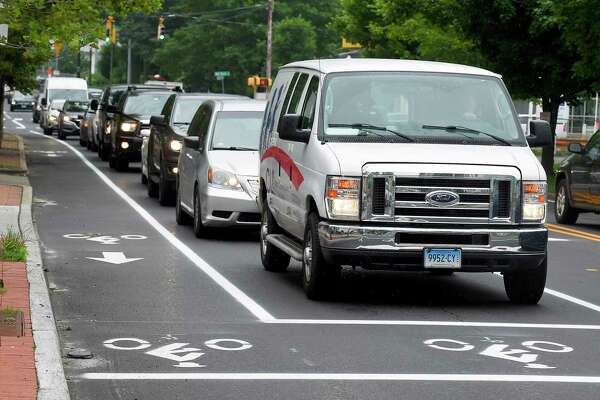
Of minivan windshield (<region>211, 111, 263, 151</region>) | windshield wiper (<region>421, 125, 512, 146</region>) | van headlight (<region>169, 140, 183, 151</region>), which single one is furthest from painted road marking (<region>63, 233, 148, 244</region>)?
windshield wiper (<region>421, 125, 512, 146</region>)

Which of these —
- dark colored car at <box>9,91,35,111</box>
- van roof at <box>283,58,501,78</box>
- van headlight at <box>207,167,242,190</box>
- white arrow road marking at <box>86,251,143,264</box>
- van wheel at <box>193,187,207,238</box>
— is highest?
van roof at <box>283,58,501,78</box>

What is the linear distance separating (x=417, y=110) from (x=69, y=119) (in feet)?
133

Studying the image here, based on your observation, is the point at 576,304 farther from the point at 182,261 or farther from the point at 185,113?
the point at 185,113

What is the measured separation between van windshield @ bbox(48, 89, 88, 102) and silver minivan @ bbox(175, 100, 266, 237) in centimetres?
3865

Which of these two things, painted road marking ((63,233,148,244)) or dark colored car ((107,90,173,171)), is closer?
painted road marking ((63,233,148,244))

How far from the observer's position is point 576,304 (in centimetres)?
1278

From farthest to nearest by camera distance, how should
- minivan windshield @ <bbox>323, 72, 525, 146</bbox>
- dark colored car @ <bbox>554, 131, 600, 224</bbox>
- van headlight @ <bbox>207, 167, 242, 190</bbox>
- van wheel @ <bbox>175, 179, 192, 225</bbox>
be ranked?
dark colored car @ <bbox>554, 131, 600, 224</bbox> → van wheel @ <bbox>175, 179, 192, 225</bbox> → van headlight @ <bbox>207, 167, 242, 190</bbox> → minivan windshield @ <bbox>323, 72, 525, 146</bbox>

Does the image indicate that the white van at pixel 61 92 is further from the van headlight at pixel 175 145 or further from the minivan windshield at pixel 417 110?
the minivan windshield at pixel 417 110

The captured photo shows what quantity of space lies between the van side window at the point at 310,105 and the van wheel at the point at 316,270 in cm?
102

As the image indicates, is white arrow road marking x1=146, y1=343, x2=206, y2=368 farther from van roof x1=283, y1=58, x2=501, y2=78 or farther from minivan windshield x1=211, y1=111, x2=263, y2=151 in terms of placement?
minivan windshield x1=211, y1=111, x2=263, y2=151

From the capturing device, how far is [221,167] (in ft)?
59.4

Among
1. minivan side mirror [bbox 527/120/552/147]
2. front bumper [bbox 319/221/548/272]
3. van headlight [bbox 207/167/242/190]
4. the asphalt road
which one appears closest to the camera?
the asphalt road

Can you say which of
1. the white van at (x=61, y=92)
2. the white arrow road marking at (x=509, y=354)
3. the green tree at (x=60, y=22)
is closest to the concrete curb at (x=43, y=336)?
the white arrow road marking at (x=509, y=354)

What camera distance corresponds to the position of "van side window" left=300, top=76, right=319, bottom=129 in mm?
13046
